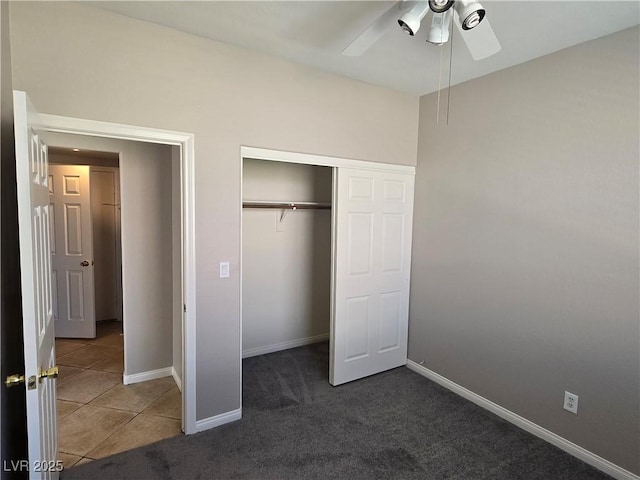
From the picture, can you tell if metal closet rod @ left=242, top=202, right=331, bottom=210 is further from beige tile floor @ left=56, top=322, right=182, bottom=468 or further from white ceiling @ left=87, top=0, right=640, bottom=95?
beige tile floor @ left=56, top=322, right=182, bottom=468

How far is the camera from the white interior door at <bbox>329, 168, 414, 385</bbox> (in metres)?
3.09

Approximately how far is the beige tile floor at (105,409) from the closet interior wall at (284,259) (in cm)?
108

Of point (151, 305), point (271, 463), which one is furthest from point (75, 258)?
point (271, 463)

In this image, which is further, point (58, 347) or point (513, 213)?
point (58, 347)

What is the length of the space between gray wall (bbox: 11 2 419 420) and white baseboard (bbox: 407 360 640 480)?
1827mm

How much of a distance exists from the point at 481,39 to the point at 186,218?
6.38ft

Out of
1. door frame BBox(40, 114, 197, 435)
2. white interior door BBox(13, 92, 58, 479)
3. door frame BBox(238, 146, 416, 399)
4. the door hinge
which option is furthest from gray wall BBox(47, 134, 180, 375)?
the door hinge

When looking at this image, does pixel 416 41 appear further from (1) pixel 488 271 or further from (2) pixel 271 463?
(2) pixel 271 463

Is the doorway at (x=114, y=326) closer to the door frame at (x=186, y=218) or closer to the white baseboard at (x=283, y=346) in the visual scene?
the door frame at (x=186, y=218)

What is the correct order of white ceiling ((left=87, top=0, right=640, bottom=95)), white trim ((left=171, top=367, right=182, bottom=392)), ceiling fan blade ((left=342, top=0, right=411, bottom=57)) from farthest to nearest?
white trim ((left=171, top=367, right=182, bottom=392)) < white ceiling ((left=87, top=0, right=640, bottom=95)) < ceiling fan blade ((left=342, top=0, right=411, bottom=57))

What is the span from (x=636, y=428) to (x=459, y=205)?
1.82m

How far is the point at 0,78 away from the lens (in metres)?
1.64

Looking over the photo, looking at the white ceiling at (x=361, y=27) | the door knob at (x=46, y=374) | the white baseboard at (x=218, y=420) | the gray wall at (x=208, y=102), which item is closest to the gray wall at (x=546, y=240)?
the white ceiling at (x=361, y=27)

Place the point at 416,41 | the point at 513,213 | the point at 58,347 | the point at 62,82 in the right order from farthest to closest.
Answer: the point at 58,347
the point at 513,213
the point at 416,41
the point at 62,82
